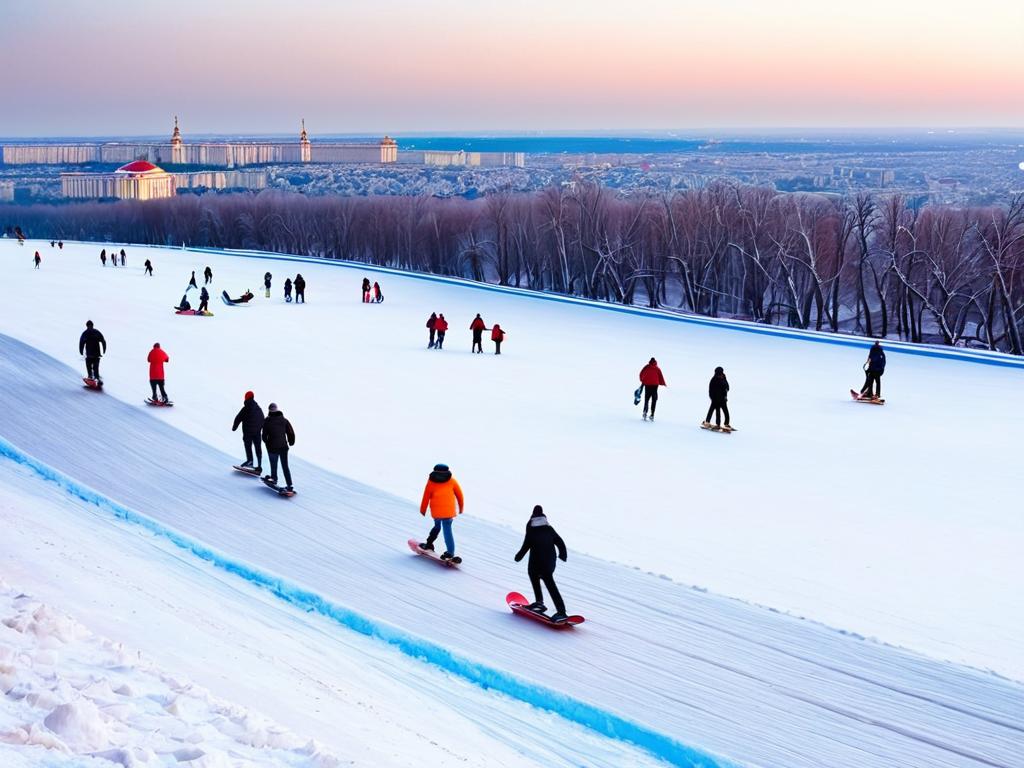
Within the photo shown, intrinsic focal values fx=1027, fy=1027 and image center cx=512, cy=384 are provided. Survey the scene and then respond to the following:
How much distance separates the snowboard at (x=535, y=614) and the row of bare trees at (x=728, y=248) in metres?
25.6

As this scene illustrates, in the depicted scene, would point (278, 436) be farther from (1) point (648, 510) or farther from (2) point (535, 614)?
(2) point (535, 614)

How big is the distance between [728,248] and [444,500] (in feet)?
120

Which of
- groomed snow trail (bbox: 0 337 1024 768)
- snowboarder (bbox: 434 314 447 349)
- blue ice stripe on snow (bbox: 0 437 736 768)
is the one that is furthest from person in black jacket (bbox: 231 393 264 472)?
snowboarder (bbox: 434 314 447 349)

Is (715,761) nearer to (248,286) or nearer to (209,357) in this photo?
(209,357)

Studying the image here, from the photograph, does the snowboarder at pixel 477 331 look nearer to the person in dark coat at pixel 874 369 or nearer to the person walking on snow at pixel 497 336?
the person walking on snow at pixel 497 336

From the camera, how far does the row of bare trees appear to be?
3506cm

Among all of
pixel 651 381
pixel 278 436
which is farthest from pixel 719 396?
pixel 278 436

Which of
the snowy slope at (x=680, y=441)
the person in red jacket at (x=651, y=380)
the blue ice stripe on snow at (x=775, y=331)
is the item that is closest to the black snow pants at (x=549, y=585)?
the snowy slope at (x=680, y=441)

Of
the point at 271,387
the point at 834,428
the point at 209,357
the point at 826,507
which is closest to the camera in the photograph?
the point at 826,507

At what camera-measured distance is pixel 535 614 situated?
8.63 meters

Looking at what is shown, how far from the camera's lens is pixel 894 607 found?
9.14m

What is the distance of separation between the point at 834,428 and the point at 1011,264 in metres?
18.8

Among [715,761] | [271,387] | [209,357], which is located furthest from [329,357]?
[715,761]

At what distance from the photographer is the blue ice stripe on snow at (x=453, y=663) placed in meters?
6.74
